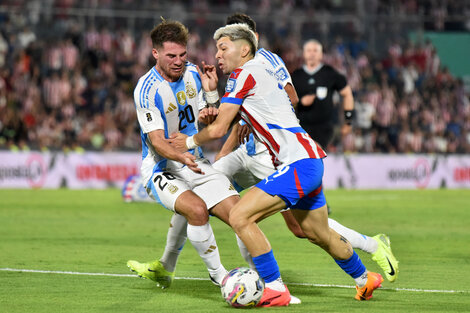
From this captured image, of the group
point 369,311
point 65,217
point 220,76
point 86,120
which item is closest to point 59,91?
point 86,120

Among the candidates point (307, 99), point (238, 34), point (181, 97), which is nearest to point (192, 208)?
point (181, 97)

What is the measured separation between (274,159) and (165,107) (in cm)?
135

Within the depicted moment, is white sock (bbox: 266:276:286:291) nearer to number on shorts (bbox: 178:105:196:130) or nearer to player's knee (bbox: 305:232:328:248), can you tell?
player's knee (bbox: 305:232:328:248)

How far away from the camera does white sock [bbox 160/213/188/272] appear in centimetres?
811

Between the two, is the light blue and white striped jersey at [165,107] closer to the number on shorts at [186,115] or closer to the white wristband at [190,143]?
the number on shorts at [186,115]

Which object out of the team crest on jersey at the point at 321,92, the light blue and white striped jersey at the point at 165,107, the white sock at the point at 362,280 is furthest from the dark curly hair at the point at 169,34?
the team crest on jersey at the point at 321,92

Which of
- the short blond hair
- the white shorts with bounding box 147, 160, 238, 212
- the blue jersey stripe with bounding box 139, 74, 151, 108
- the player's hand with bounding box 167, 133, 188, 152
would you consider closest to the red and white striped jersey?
the short blond hair

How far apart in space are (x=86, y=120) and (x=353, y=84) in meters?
8.89

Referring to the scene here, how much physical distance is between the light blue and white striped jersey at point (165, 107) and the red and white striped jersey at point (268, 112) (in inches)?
42.1

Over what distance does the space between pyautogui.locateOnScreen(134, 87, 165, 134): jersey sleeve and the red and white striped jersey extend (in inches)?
40.0

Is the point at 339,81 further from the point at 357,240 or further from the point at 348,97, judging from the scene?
the point at 357,240

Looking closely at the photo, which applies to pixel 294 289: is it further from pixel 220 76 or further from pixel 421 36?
pixel 421 36

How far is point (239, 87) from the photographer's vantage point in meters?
6.91

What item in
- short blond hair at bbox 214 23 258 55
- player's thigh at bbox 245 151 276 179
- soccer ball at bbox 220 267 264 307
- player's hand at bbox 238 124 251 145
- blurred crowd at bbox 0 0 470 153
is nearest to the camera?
soccer ball at bbox 220 267 264 307
